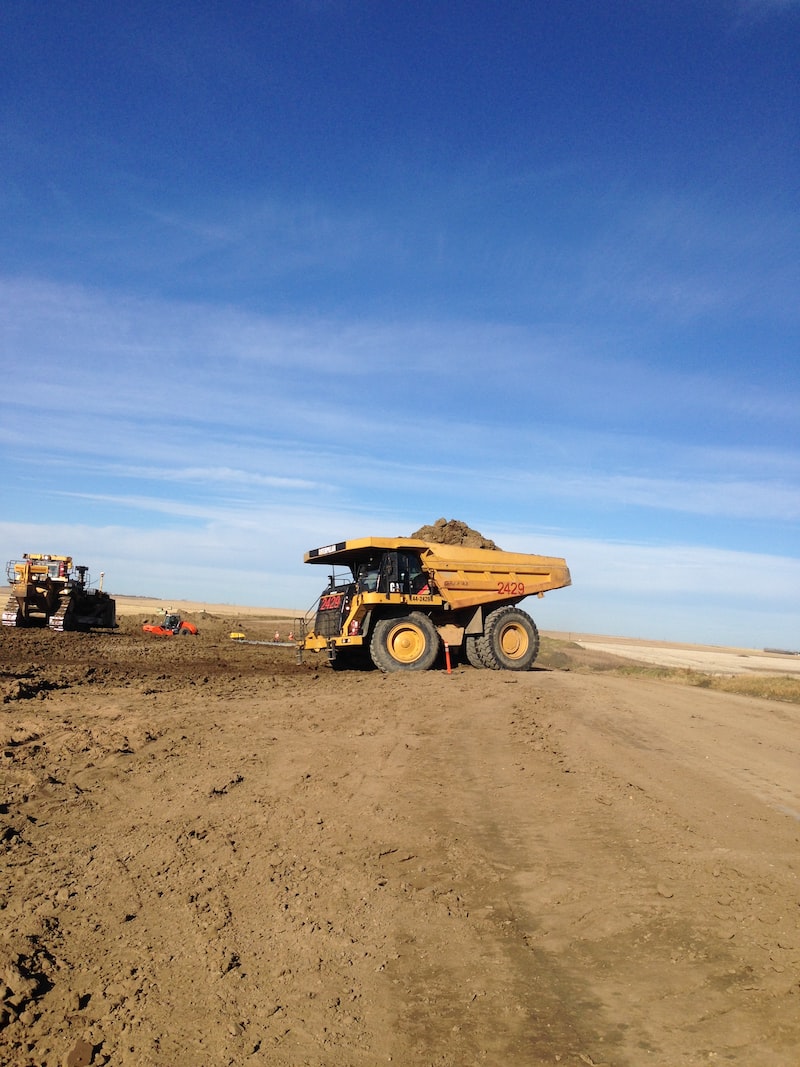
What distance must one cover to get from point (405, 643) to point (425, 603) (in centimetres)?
94

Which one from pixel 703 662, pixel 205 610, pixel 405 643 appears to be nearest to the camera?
pixel 405 643

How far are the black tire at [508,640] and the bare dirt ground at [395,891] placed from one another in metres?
6.67

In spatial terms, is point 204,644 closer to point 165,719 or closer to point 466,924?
point 165,719

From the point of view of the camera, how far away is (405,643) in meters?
16.9

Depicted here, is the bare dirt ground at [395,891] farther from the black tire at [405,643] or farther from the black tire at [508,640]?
the black tire at [508,640]

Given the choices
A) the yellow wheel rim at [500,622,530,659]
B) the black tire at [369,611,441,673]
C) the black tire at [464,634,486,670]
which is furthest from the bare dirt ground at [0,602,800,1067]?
the yellow wheel rim at [500,622,530,659]

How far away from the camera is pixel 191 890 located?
18.2 feet

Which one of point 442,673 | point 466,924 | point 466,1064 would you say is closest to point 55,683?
Answer: point 442,673

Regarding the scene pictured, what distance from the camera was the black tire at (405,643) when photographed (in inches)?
650

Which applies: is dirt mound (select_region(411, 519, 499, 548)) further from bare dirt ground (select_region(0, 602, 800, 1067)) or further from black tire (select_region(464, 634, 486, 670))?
bare dirt ground (select_region(0, 602, 800, 1067))

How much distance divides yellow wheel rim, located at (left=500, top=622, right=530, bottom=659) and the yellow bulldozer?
19.2m

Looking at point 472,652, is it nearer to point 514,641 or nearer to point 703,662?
point 514,641

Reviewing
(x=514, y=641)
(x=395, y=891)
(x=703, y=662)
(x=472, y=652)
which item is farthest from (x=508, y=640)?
(x=703, y=662)

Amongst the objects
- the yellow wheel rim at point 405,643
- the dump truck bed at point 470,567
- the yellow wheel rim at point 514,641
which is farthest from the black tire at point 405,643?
the yellow wheel rim at point 514,641
